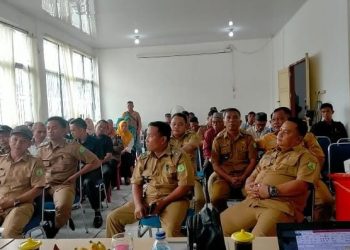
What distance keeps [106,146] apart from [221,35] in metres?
5.65

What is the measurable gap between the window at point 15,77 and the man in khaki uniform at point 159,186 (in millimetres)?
3887

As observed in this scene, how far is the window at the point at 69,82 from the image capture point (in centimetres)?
768

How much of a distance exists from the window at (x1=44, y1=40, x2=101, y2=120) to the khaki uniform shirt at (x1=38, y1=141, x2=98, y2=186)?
4.10 meters

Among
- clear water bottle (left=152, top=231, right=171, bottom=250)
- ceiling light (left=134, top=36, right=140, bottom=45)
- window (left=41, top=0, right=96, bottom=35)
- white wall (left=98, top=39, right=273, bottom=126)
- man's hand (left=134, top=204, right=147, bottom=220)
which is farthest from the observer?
white wall (left=98, top=39, right=273, bottom=126)

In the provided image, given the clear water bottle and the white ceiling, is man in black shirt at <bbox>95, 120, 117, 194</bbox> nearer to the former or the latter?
the white ceiling

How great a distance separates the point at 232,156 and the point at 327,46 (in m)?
3.02

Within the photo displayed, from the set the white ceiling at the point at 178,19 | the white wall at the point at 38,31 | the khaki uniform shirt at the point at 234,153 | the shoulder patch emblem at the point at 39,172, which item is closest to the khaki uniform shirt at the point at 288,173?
the khaki uniform shirt at the point at 234,153

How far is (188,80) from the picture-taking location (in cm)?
1040

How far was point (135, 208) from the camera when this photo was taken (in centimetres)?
269

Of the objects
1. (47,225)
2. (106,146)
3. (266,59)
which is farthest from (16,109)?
(266,59)

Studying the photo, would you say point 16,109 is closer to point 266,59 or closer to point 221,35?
point 221,35

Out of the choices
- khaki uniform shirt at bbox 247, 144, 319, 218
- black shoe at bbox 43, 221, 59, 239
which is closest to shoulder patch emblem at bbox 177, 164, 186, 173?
khaki uniform shirt at bbox 247, 144, 319, 218

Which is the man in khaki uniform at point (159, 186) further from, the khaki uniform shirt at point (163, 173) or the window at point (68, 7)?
the window at point (68, 7)

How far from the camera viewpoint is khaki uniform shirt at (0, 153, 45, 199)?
2.90 m
